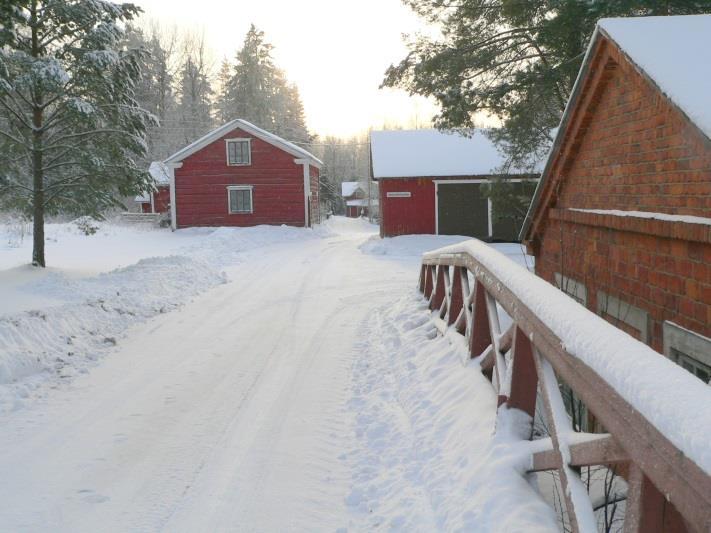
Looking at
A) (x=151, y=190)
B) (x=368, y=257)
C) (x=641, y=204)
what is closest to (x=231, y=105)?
(x=368, y=257)

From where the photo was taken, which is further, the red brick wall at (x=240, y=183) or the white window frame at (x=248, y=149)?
the red brick wall at (x=240, y=183)

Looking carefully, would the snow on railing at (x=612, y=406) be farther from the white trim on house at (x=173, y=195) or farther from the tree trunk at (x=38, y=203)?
the white trim on house at (x=173, y=195)

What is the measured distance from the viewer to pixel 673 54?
4.82 metres

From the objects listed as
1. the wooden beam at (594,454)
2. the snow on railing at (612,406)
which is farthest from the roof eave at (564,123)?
the wooden beam at (594,454)

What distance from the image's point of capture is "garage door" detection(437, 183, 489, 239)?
26.5m

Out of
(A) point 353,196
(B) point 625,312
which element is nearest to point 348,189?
(A) point 353,196

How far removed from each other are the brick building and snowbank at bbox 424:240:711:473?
173 cm

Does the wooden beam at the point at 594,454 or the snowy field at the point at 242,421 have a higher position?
the wooden beam at the point at 594,454

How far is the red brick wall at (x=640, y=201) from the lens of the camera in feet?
14.1

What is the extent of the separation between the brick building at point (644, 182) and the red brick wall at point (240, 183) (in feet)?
84.0

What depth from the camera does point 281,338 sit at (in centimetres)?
871

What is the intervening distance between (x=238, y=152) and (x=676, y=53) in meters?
28.9

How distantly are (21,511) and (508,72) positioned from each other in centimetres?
1509

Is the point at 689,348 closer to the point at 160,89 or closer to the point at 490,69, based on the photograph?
the point at 490,69
